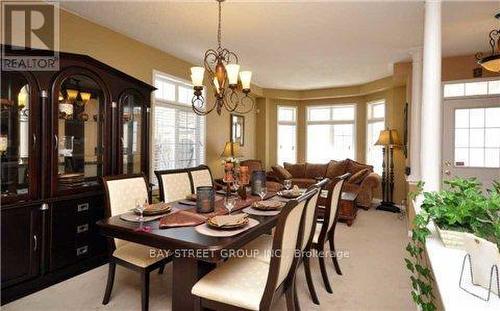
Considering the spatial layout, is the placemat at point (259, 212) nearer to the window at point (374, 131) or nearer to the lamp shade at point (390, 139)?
the lamp shade at point (390, 139)

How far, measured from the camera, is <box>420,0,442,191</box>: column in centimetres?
238

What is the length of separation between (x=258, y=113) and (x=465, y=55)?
441cm

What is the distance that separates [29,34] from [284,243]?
3255 mm

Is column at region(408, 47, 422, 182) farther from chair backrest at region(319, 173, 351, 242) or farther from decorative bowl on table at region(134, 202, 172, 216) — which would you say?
decorative bowl on table at region(134, 202, 172, 216)

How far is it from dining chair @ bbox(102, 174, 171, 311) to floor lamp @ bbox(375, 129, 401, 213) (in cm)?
485

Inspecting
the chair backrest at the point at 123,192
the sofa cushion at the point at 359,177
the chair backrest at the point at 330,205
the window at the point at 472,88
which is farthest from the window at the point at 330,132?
the chair backrest at the point at 123,192

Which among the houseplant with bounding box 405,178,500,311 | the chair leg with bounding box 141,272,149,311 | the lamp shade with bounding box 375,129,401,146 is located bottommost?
the chair leg with bounding box 141,272,149,311

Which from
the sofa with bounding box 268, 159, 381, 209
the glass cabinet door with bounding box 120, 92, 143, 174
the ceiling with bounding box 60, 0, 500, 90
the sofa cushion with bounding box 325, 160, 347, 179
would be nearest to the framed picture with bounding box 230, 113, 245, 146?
the sofa with bounding box 268, 159, 381, 209

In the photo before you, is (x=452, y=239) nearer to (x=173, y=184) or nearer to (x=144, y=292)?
(x=144, y=292)

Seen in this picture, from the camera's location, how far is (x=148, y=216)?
7.02 ft

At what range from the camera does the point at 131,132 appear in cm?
348

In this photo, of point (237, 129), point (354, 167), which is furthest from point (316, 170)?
point (237, 129)

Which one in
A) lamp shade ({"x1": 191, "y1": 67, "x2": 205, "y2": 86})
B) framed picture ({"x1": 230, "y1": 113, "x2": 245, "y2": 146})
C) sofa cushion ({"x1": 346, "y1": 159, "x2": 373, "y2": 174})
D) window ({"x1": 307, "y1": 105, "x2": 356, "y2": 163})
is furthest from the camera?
window ({"x1": 307, "y1": 105, "x2": 356, "y2": 163})

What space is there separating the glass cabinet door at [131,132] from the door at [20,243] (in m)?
1.02
